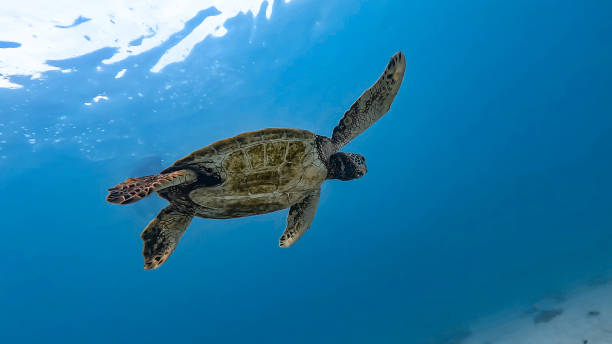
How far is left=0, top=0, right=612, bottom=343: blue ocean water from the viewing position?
17.0 meters

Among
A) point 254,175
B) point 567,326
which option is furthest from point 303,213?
point 567,326

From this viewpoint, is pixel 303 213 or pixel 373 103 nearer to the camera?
pixel 373 103

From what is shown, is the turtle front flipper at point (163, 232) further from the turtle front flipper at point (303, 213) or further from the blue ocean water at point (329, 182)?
the blue ocean water at point (329, 182)

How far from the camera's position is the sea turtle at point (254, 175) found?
8.79 feet

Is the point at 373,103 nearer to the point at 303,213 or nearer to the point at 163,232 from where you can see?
the point at 303,213

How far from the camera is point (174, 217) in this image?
3678 millimetres

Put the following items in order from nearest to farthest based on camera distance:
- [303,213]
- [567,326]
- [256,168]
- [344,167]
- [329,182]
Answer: [256,168] → [344,167] → [303,213] → [567,326] → [329,182]

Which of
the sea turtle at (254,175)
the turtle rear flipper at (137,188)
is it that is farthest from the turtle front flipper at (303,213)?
the turtle rear flipper at (137,188)

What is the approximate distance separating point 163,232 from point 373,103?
3.57 metres

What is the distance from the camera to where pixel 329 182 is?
30828 millimetres

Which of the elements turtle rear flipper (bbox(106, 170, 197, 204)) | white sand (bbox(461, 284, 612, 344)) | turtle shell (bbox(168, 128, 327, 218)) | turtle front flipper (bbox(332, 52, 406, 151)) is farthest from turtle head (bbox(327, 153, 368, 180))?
white sand (bbox(461, 284, 612, 344))

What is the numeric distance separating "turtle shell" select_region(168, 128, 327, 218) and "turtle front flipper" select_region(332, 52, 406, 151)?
837 mm

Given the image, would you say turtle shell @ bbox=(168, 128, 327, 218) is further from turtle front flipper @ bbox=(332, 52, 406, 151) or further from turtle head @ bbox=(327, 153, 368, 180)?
turtle front flipper @ bbox=(332, 52, 406, 151)

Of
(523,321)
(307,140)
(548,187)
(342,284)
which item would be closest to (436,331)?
(523,321)
